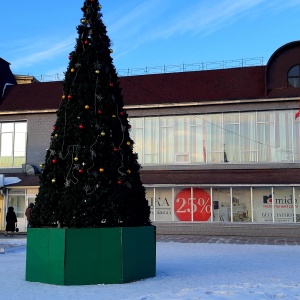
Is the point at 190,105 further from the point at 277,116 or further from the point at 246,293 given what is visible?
the point at 246,293

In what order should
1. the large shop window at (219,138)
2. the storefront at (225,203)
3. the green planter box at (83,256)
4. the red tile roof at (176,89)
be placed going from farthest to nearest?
the red tile roof at (176,89)
the large shop window at (219,138)
the storefront at (225,203)
the green planter box at (83,256)

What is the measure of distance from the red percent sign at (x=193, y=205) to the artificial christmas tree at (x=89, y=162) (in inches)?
A: 547

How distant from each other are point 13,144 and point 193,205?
11022mm

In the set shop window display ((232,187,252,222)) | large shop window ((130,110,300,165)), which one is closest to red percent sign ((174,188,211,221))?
shop window display ((232,187,252,222))

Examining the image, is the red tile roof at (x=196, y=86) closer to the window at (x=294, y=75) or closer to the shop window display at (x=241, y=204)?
the window at (x=294, y=75)

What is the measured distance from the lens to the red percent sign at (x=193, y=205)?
23.7m

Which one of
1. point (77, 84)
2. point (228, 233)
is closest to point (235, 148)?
point (228, 233)

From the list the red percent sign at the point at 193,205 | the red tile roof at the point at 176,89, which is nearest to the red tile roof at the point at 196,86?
the red tile roof at the point at 176,89

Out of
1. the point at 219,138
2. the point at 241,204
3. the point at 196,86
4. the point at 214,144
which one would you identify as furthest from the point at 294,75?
the point at 241,204

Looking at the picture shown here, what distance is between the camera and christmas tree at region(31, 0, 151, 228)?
9195 millimetres

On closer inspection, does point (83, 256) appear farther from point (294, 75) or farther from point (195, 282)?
point (294, 75)

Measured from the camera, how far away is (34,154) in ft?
88.7

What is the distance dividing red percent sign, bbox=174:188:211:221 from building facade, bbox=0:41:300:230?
5cm

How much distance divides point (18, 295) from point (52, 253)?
1182 millimetres
